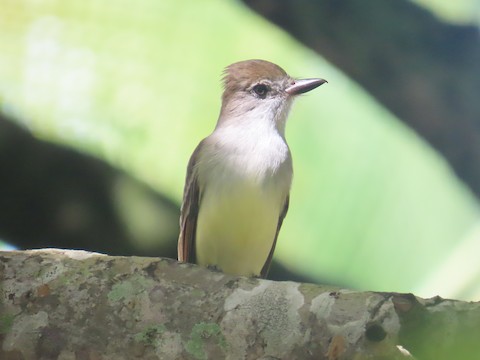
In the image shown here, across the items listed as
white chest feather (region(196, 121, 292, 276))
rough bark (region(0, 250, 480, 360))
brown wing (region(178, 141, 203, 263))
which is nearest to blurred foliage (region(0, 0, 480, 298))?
white chest feather (region(196, 121, 292, 276))

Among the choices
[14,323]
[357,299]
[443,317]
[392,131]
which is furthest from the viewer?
[392,131]

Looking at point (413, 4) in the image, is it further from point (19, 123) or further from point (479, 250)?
point (19, 123)

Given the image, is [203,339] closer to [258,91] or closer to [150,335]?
[150,335]

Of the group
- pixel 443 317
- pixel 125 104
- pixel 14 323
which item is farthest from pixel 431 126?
pixel 14 323

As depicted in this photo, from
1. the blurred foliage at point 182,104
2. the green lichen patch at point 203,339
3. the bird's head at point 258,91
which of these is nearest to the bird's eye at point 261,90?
the bird's head at point 258,91

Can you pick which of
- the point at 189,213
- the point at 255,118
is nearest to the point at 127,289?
the point at 189,213

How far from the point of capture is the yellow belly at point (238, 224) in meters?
3.09

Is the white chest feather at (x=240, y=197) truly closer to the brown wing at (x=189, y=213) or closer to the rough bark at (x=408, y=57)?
the brown wing at (x=189, y=213)

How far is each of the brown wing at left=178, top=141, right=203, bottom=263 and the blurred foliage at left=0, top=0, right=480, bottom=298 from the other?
339mm

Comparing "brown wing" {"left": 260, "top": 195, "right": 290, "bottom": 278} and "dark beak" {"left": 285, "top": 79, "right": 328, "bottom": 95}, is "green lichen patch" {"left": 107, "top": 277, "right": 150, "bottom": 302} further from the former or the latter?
"dark beak" {"left": 285, "top": 79, "right": 328, "bottom": 95}

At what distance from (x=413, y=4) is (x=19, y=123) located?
1857 mm

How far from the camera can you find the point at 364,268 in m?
3.14

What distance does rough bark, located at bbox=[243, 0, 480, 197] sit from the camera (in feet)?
10.2

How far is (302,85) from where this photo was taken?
3.44m
